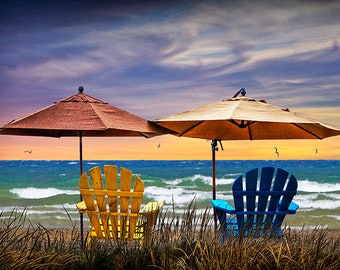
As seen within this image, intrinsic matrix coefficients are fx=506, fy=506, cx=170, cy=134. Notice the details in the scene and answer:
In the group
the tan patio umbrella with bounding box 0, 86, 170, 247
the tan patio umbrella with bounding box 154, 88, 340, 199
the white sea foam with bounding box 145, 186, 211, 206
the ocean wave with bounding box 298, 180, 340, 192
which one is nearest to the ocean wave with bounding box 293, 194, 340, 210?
the white sea foam with bounding box 145, 186, 211, 206

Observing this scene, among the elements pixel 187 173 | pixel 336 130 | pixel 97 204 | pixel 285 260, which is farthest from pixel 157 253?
pixel 187 173

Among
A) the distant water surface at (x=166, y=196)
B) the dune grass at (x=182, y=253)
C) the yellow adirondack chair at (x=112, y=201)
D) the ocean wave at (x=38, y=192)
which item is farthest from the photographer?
the ocean wave at (x=38, y=192)

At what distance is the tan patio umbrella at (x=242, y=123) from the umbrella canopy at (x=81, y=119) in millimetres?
346

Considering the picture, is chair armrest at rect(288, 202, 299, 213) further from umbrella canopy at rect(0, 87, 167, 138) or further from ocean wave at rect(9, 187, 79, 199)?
ocean wave at rect(9, 187, 79, 199)

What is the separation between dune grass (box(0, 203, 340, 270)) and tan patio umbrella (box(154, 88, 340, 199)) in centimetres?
140

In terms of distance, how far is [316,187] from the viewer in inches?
922

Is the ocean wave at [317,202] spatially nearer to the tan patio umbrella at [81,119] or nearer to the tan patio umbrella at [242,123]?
the tan patio umbrella at [242,123]

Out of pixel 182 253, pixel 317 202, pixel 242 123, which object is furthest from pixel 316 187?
pixel 182 253

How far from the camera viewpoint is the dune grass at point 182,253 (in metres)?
3.84

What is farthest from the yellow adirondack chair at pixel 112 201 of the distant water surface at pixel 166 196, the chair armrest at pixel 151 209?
the distant water surface at pixel 166 196

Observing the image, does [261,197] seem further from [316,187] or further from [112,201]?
[316,187]

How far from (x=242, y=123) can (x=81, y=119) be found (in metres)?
2.27

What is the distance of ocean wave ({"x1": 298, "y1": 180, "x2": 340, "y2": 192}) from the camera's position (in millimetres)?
22406

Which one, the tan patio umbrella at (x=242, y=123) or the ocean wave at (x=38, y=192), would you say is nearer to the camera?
the tan patio umbrella at (x=242, y=123)
